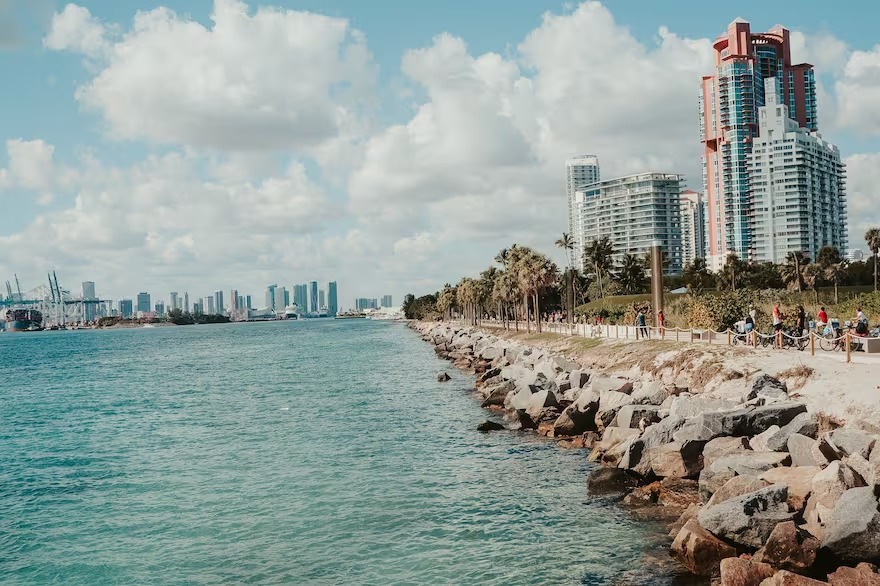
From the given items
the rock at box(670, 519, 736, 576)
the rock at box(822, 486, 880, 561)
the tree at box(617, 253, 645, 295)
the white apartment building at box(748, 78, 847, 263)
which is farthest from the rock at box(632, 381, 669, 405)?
the white apartment building at box(748, 78, 847, 263)

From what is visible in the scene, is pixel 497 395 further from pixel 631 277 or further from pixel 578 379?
pixel 631 277

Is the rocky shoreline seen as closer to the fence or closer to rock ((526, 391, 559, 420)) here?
rock ((526, 391, 559, 420))

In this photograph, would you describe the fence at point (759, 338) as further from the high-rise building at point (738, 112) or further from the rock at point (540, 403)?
the high-rise building at point (738, 112)

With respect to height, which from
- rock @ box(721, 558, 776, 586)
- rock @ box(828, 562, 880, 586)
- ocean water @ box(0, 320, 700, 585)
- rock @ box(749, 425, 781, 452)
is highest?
rock @ box(749, 425, 781, 452)

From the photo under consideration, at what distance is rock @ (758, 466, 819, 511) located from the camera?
537 inches

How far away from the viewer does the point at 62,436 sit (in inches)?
1308

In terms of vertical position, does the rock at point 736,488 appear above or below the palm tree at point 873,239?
below

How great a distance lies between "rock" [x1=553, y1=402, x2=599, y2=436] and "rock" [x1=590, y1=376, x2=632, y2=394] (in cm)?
152

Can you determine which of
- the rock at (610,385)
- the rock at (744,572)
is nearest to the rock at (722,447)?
the rock at (744,572)

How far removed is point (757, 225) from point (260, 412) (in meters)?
151

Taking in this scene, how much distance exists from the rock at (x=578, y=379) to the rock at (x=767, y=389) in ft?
33.4

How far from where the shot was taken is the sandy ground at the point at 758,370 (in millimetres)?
19062

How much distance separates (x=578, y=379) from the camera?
Answer: 3244cm

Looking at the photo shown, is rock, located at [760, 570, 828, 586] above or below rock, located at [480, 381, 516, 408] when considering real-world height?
above
